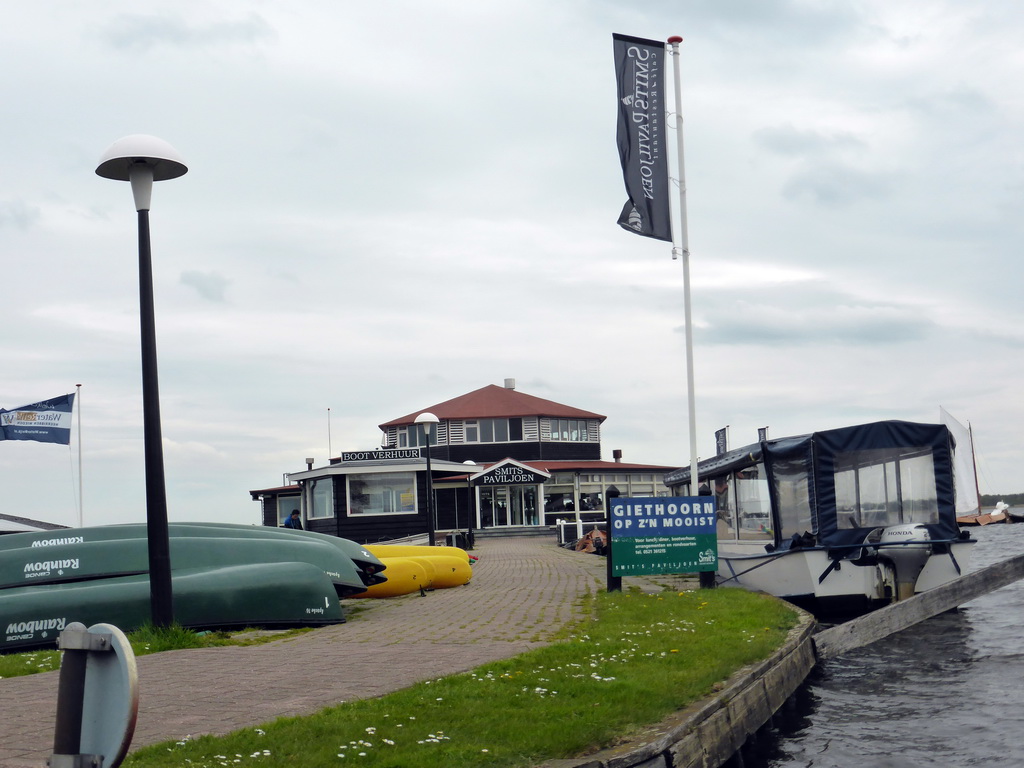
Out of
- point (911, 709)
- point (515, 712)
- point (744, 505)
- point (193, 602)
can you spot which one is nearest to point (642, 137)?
point (744, 505)

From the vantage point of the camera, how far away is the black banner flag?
18.2 meters

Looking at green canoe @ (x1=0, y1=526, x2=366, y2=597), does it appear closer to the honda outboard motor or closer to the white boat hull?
the white boat hull

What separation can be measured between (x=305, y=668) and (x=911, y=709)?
5550 mm

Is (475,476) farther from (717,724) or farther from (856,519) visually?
(717,724)

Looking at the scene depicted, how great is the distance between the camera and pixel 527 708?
6.57 meters

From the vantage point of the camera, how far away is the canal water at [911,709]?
25.8 ft

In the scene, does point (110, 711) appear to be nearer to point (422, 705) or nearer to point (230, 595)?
point (422, 705)

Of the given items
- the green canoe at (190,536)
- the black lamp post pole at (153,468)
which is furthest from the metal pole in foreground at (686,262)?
the black lamp post pole at (153,468)

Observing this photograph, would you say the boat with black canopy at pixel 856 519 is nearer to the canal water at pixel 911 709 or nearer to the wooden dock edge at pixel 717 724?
the canal water at pixel 911 709

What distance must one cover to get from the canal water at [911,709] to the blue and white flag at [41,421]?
2463 centimetres

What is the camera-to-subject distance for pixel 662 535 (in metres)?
15.2

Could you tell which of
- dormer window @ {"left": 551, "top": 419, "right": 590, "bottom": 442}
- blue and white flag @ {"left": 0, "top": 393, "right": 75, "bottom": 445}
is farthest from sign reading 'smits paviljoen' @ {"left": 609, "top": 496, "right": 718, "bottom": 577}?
dormer window @ {"left": 551, "top": 419, "right": 590, "bottom": 442}

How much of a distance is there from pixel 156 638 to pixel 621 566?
23.4ft

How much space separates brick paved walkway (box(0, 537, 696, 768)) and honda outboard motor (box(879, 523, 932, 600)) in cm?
516
